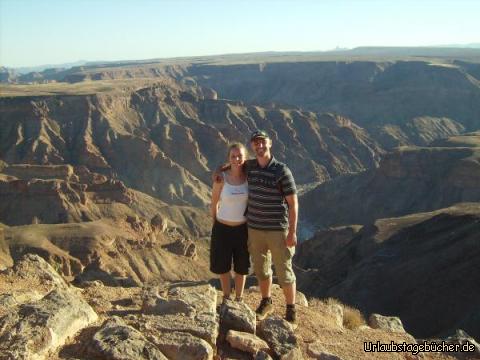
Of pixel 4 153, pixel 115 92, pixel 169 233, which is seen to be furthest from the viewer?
pixel 115 92

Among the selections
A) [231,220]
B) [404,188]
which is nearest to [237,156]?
[231,220]

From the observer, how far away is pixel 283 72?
7111 inches

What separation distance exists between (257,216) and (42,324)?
10.8 feet

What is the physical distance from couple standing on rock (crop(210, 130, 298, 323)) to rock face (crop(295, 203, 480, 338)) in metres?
12.7

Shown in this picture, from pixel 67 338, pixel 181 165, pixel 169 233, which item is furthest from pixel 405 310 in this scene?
pixel 181 165

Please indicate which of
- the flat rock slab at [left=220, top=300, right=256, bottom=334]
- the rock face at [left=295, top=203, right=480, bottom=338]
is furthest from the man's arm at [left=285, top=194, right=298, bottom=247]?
the rock face at [left=295, top=203, right=480, bottom=338]

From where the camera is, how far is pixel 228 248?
28.7 feet

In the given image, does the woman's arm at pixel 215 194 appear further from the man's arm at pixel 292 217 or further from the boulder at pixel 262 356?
the boulder at pixel 262 356

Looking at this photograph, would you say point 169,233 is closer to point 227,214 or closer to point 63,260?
point 63,260

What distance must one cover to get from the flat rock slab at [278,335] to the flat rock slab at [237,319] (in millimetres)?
181

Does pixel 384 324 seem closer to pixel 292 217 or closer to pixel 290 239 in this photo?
pixel 290 239

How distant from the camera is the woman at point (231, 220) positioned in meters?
8.27

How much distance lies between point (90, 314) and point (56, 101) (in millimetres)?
87471

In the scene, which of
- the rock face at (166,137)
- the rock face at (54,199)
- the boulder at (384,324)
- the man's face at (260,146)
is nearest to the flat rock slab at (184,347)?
the man's face at (260,146)
